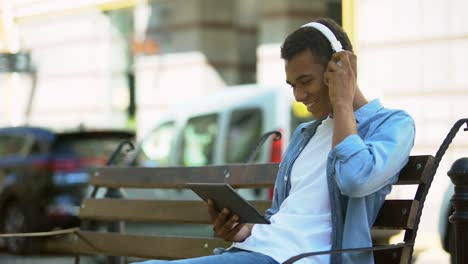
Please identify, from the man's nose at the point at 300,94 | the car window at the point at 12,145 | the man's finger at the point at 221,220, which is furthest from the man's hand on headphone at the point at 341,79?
the car window at the point at 12,145

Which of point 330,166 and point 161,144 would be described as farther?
point 161,144

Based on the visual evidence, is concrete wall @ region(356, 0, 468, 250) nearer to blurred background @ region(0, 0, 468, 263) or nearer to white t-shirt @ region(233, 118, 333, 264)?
blurred background @ region(0, 0, 468, 263)

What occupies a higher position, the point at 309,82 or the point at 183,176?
the point at 309,82

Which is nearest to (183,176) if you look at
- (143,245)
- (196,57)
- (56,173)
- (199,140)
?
(143,245)

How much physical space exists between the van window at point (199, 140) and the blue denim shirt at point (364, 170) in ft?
28.8

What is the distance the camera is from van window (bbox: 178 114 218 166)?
12.2 m

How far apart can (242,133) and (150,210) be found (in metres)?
6.95

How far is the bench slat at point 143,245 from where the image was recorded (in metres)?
4.60

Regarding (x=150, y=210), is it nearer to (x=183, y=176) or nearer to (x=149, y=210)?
(x=149, y=210)

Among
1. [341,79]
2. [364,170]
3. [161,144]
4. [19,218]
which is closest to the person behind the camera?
[364,170]

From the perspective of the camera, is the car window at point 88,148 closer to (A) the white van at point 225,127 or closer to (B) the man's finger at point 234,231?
(A) the white van at point 225,127

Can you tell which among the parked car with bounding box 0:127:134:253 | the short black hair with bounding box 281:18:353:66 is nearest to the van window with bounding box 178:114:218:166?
the parked car with bounding box 0:127:134:253

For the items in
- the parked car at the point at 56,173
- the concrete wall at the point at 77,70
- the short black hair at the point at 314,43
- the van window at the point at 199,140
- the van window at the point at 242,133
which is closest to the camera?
the short black hair at the point at 314,43

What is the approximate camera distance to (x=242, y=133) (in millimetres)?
11922
